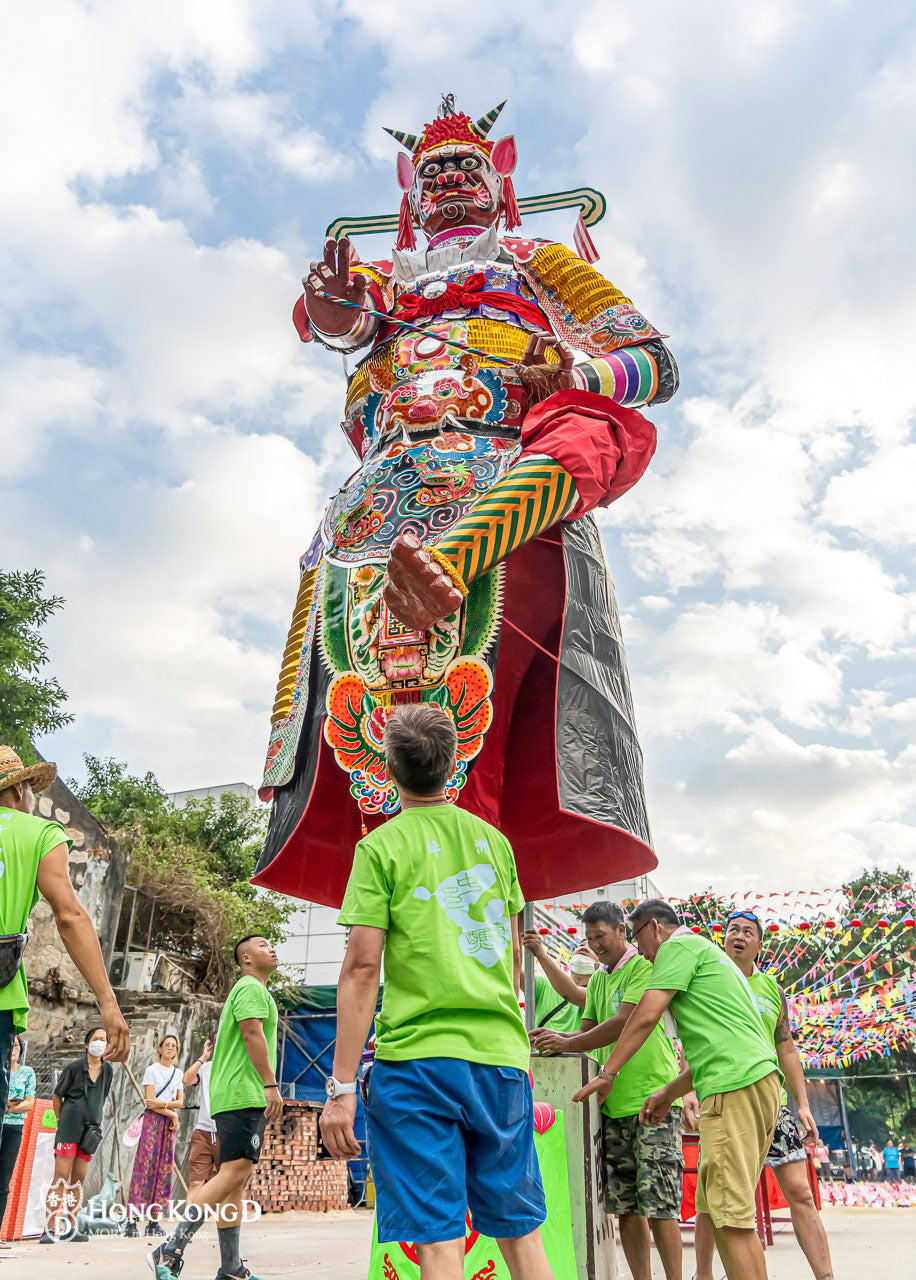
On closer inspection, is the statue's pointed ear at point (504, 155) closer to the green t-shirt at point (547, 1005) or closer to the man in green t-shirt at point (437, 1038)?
the man in green t-shirt at point (437, 1038)

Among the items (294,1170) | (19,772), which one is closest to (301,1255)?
(19,772)

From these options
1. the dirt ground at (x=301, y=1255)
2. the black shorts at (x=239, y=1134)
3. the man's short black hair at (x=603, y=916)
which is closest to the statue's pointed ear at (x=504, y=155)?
the man's short black hair at (x=603, y=916)

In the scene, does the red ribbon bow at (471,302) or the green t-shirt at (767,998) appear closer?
the green t-shirt at (767,998)

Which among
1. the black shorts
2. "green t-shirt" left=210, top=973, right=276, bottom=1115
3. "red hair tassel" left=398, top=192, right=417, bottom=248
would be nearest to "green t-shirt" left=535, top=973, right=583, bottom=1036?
"green t-shirt" left=210, top=973, right=276, bottom=1115

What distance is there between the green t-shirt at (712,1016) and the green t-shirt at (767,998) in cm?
77

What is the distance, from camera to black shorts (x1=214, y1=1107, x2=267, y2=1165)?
3.83 metres

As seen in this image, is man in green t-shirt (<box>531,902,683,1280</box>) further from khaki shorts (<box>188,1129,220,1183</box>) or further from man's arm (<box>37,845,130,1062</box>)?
khaki shorts (<box>188,1129,220,1183</box>)

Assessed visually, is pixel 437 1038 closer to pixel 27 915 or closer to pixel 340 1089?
pixel 340 1089

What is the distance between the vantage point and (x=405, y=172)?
15.5 feet

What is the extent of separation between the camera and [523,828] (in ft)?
12.4

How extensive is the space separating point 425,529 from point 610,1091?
2.07 metres

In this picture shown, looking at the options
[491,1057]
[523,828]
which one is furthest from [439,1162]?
[523,828]

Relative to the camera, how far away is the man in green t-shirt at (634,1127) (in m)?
3.47

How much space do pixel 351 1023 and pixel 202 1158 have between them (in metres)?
4.20
